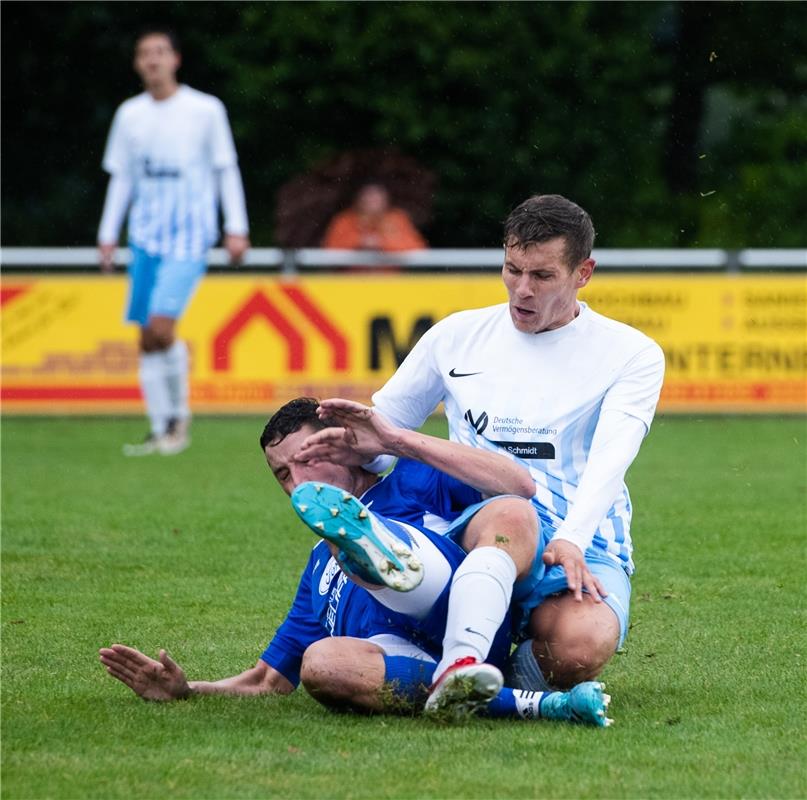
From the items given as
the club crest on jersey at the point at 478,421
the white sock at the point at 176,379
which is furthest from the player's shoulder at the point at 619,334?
the white sock at the point at 176,379

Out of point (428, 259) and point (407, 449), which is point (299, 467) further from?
point (428, 259)

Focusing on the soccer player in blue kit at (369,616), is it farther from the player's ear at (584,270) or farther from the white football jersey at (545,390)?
the player's ear at (584,270)

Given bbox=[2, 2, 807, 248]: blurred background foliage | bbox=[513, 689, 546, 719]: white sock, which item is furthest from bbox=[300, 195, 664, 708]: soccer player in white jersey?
bbox=[2, 2, 807, 248]: blurred background foliage

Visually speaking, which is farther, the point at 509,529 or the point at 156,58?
the point at 156,58

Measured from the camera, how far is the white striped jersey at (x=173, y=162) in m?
12.4

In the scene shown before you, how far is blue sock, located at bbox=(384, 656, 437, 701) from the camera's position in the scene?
469cm

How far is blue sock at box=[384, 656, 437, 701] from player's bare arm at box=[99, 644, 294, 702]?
1.79 ft

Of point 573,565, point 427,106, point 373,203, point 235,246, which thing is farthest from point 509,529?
point 427,106

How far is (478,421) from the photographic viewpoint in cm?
510

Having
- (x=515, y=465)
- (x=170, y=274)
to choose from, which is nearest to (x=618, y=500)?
(x=515, y=465)

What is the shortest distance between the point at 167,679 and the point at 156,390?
290 inches

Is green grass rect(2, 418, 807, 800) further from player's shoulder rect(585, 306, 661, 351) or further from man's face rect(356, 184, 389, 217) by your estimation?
man's face rect(356, 184, 389, 217)

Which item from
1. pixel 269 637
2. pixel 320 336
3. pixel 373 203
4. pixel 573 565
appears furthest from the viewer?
pixel 373 203

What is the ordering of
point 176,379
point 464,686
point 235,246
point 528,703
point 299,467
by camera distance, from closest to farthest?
point 464,686 → point 528,703 → point 299,467 → point 176,379 → point 235,246
